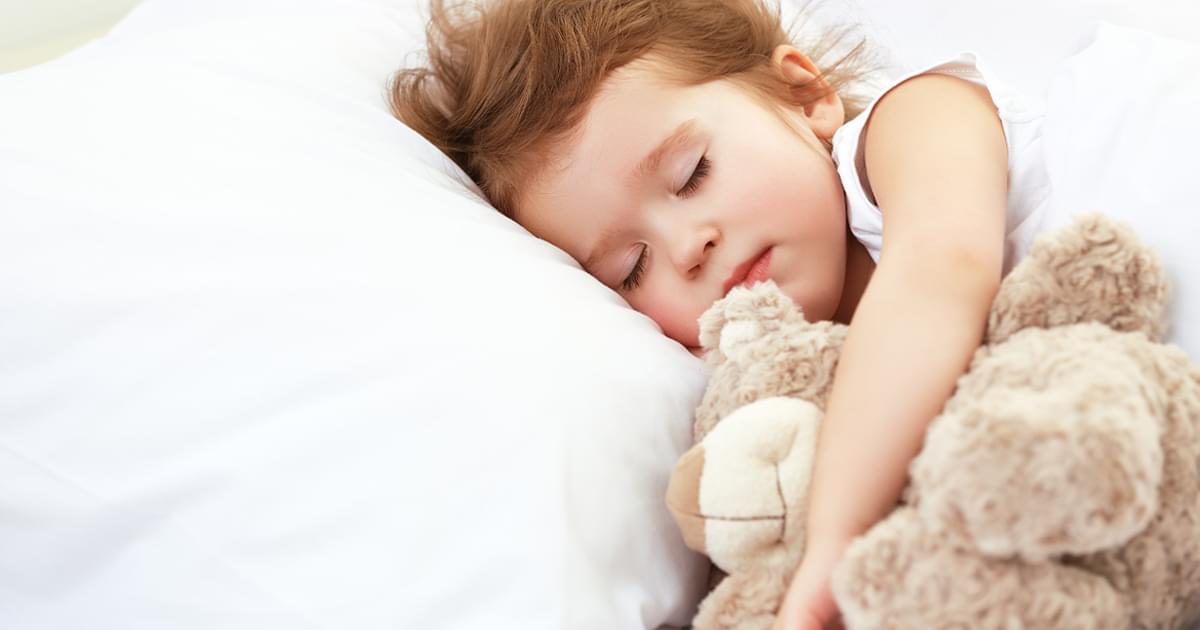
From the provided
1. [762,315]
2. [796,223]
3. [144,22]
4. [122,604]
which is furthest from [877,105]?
[144,22]

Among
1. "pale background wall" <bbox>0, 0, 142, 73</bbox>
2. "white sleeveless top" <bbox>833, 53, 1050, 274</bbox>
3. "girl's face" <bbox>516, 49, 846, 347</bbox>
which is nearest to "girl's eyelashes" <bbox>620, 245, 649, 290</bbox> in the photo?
"girl's face" <bbox>516, 49, 846, 347</bbox>

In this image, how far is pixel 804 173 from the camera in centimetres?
102

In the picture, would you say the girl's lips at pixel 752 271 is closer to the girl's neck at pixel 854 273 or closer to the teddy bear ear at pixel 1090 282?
the girl's neck at pixel 854 273

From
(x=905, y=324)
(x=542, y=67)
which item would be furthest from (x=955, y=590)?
(x=542, y=67)

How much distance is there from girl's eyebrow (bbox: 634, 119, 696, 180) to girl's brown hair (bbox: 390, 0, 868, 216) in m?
0.08

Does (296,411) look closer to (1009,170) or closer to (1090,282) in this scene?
(1090,282)

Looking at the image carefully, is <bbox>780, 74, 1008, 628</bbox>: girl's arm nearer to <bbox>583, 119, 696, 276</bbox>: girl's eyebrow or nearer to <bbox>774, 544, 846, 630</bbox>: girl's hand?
<bbox>774, 544, 846, 630</bbox>: girl's hand

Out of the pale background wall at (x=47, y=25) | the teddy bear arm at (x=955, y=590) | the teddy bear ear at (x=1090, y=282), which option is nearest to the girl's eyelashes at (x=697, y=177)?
the teddy bear ear at (x=1090, y=282)

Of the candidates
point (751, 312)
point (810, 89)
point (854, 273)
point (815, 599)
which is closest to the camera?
point (815, 599)

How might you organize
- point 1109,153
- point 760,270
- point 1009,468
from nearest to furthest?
1. point 1009,468
2. point 1109,153
3. point 760,270

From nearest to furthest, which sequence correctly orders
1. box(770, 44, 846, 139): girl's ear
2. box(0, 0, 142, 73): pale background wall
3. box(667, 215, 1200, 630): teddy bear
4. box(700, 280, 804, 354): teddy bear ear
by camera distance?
box(667, 215, 1200, 630): teddy bear
box(700, 280, 804, 354): teddy bear ear
box(770, 44, 846, 139): girl's ear
box(0, 0, 142, 73): pale background wall

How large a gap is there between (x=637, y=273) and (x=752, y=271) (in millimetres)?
134

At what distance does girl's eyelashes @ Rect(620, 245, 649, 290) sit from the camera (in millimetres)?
1062

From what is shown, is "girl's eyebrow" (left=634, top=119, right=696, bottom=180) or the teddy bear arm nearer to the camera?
the teddy bear arm
